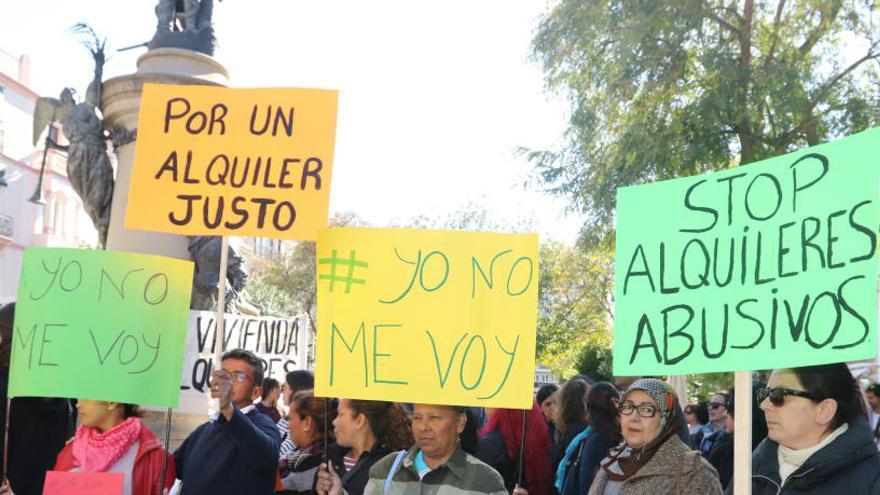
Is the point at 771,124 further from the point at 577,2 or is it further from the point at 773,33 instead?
the point at 577,2

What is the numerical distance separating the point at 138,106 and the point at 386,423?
548cm

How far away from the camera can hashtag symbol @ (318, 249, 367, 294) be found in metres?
3.93

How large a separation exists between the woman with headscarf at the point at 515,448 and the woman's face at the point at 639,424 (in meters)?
2.02

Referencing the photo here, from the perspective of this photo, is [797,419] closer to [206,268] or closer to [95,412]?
[95,412]

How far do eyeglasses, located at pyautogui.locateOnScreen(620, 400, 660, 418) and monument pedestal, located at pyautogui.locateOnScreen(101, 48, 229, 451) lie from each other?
577cm

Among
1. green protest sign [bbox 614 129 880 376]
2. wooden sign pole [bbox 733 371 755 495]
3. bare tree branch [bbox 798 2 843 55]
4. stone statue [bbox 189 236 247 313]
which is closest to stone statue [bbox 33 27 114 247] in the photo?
stone statue [bbox 189 236 247 313]

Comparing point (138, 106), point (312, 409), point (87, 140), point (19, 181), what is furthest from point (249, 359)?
point (19, 181)

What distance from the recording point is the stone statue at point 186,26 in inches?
367

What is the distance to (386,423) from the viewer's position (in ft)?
14.7

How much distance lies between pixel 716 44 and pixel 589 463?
33.0ft

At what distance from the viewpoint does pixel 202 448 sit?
14.4ft

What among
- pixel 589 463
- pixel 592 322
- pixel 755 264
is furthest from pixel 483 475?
pixel 592 322

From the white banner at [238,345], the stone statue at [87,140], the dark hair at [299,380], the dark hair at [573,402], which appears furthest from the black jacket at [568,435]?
the stone statue at [87,140]

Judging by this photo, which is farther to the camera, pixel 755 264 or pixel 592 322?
pixel 592 322
